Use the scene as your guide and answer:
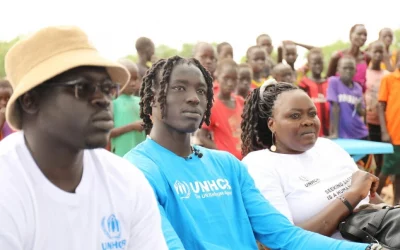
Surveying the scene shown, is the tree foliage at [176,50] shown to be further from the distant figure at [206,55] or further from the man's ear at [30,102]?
the man's ear at [30,102]

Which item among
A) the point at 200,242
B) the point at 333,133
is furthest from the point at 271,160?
the point at 333,133

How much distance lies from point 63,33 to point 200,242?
3.38ft

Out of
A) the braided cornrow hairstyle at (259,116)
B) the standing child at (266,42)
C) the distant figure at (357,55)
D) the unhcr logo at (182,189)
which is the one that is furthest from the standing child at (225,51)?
the unhcr logo at (182,189)

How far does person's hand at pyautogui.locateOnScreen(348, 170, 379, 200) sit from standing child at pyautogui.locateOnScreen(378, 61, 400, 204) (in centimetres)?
478

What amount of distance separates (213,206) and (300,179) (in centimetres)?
66

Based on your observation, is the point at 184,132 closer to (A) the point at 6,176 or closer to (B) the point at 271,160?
(B) the point at 271,160

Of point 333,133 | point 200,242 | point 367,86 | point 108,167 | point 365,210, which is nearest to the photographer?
point 108,167

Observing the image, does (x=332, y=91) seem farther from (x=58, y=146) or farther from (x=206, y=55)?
(x=58, y=146)

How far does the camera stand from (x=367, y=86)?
853 cm

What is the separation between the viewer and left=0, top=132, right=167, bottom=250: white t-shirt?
5.85 ft

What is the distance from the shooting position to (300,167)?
322 cm

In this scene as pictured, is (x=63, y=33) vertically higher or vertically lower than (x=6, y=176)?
higher

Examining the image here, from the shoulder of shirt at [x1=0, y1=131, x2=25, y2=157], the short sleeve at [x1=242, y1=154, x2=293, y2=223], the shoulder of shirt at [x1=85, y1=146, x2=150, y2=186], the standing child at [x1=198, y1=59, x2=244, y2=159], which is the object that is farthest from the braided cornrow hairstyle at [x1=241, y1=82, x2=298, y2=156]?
the standing child at [x1=198, y1=59, x2=244, y2=159]

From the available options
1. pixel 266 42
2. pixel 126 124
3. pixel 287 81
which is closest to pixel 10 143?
pixel 126 124
